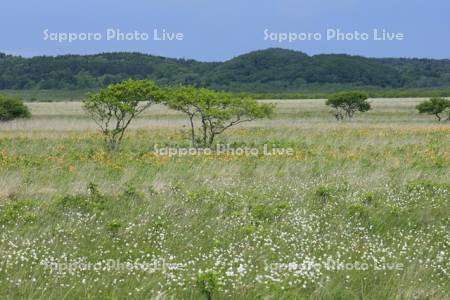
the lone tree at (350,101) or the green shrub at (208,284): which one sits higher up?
the lone tree at (350,101)

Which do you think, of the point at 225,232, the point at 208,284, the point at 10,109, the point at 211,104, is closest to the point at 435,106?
the point at 211,104

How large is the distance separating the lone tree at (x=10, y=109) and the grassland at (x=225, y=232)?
27.7 metres

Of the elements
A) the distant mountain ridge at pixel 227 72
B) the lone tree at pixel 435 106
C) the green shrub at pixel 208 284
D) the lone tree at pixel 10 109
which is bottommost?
the green shrub at pixel 208 284

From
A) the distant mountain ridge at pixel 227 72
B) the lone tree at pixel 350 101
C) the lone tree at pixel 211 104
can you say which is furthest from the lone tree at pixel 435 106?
the distant mountain ridge at pixel 227 72

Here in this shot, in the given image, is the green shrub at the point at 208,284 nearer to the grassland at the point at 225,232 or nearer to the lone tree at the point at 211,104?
the grassland at the point at 225,232

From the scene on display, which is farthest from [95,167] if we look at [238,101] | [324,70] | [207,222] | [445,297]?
[324,70]

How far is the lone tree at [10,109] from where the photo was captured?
40.1 m

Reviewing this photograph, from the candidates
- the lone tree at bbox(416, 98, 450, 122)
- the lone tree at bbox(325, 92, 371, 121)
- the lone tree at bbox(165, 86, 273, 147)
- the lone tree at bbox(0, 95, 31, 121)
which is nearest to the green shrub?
the lone tree at bbox(165, 86, 273, 147)

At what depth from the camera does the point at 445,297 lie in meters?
5.84

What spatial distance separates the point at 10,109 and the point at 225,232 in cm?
3757

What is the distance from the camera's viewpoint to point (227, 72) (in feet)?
500

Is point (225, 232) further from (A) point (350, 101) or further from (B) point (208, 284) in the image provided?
(A) point (350, 101)

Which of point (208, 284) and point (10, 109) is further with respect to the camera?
point (10, 109)

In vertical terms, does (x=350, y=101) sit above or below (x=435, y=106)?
above
